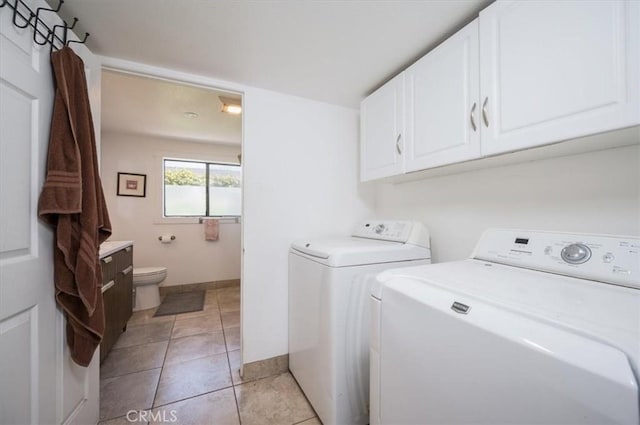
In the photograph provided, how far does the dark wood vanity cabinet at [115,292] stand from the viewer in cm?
178

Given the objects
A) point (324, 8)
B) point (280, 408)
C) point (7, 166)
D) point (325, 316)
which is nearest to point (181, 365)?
point (280, 408)

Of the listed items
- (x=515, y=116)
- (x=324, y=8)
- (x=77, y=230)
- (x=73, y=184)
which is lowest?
(x=77, y=230)

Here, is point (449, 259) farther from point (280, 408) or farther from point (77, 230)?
point (77, 230)

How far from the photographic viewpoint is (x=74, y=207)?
3.18 feet

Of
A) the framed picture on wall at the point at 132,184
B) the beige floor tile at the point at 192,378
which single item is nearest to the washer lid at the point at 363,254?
the beige floor tile at the point at 192,378

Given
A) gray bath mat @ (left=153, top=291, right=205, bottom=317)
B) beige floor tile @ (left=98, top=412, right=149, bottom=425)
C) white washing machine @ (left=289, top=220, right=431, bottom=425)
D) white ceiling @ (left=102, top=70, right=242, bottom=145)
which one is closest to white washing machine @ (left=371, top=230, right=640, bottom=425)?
white washing machine @ (left=289, top=220, right=431, bottom=425)

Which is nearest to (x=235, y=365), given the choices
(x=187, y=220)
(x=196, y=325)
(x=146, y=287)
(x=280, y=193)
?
(x=196, y=325)

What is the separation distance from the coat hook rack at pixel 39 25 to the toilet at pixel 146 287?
2.44m

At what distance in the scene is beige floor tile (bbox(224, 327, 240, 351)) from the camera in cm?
215

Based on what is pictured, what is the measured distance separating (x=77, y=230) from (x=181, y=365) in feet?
4.59

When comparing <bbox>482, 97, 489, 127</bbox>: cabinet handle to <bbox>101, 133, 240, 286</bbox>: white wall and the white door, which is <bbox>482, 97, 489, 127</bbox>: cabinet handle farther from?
<bbox>101, 133, 240, 286</bbox>: white wall

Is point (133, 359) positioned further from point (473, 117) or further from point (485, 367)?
point (473, 117)

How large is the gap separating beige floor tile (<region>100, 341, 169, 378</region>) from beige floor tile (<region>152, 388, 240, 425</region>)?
0.55 meters

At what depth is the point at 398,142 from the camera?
4.93 ft
